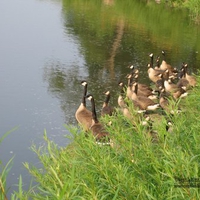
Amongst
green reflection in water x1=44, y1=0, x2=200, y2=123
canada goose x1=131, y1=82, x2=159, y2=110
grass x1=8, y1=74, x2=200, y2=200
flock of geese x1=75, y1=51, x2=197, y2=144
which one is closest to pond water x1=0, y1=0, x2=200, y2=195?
green reflection in water x1=44, y1=0, x2=200, y2=123

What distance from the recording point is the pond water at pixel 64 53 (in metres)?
11.8

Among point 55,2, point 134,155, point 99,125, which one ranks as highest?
point 134,155

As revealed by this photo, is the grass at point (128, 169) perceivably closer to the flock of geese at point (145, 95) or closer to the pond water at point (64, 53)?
the pond water at point (64, 53)

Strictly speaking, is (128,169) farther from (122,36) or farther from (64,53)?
(122,36)

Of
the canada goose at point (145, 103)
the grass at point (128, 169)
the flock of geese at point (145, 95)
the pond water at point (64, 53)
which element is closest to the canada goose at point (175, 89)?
the flock of geese at point (145, 95)

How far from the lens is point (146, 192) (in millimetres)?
4488

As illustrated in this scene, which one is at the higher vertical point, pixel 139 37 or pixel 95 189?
pixel 95 189

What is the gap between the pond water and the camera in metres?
11.8

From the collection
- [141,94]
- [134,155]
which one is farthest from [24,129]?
[134,155]

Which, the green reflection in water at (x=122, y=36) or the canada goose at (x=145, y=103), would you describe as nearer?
the canada goose at (x=145, y=103)

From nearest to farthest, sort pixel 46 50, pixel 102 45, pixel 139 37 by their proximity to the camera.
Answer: pixel 46 50, pixel 102 45, pixel 139 37

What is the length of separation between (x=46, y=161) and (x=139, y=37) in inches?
763

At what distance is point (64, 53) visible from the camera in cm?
1953

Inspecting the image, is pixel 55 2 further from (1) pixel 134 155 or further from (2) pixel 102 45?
(1) pixel 134 155
